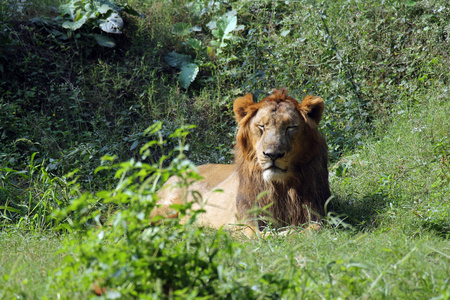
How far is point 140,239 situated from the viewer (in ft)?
7.66

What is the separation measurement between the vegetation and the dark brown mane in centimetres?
26

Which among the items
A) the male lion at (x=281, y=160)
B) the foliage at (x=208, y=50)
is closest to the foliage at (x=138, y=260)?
the male lion at (x=281, y=160)

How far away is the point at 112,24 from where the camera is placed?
7.39m

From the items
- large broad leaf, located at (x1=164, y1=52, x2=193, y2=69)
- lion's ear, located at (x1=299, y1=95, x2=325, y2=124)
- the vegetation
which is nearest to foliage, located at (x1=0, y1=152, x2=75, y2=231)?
the vegetation

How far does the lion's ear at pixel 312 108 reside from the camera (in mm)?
4465

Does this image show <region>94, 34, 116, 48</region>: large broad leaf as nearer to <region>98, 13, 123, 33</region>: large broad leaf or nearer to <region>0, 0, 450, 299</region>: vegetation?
<region>0, 0, 450, 299</region>: vegetation

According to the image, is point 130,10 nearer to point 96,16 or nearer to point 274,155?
point 96,16

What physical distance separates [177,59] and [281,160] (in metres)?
4.11

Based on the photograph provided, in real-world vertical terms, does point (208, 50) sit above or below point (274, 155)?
below

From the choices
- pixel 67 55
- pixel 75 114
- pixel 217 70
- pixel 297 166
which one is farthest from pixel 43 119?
pixel 297 166

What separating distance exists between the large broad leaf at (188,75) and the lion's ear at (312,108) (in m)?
3.21

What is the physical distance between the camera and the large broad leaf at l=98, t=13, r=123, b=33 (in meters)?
7.37

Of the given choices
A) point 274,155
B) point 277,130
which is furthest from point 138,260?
point 277,130

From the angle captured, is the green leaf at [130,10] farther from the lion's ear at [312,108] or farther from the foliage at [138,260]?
the foliage at [138,260]
